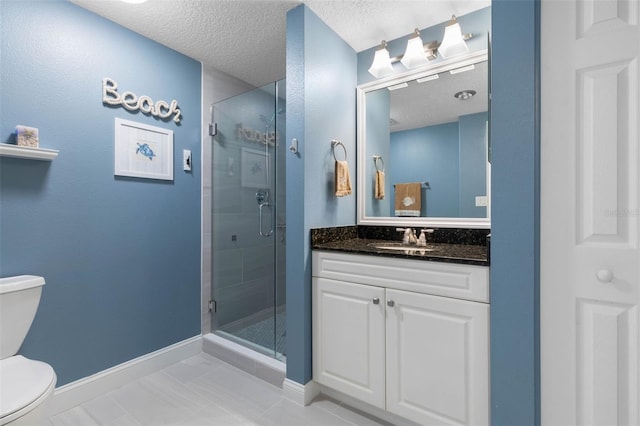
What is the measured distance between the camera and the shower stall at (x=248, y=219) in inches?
89.8

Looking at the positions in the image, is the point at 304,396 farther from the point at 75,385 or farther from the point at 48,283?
the point at 48,283

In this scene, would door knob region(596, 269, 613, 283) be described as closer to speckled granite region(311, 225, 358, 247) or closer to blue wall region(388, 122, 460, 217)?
blue wall region(388, 122, 460, 217)

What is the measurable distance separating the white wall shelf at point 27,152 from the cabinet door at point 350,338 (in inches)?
63.0

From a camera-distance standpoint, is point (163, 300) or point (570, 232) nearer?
point (570, 232)

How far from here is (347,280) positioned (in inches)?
65.6

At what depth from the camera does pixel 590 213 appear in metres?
1.09

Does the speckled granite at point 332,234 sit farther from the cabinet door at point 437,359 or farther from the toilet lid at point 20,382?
the toilet lid at point 20,382

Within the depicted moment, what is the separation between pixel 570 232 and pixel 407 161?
1.12m

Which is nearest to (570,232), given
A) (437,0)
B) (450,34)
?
(450,34)

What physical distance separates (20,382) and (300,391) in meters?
1.30

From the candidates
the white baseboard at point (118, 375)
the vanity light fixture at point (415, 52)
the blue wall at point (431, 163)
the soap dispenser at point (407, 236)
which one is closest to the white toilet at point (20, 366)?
the white baseboard at point (118, 375)

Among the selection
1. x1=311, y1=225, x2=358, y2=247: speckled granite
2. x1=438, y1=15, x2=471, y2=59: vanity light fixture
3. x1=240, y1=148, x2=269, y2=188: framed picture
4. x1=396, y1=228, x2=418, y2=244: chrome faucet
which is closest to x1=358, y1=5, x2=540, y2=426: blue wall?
x1=438, y1=15, x2=471, y2=59: vanity light fixture

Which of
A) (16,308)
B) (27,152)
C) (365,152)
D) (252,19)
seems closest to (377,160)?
(365,152)

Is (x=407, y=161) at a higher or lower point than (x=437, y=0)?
lower
